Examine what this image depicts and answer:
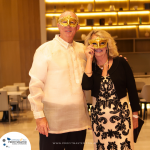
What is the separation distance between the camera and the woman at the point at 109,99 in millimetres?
2000

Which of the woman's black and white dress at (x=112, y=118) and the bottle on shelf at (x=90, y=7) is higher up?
the bottle on shelf at (x=90, y=7)

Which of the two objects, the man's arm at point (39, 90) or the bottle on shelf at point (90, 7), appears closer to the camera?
the man's arm at point (39, 90)

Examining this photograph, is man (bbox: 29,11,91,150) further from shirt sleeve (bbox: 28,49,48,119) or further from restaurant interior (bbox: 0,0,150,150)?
restaurant interior (bbox: 0,0,150,150)

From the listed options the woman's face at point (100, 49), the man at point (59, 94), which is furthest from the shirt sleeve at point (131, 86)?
the man at point (59, 94)

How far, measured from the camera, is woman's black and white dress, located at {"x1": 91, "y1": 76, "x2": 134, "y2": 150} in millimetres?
2000

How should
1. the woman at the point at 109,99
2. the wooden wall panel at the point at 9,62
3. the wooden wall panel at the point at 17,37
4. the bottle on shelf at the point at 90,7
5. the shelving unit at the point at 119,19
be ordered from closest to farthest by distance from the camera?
the woman at the point at 109,99, the bottle on shelf at the point at 90,7, the shelving unit at the point at 119,19, the wooden wall panel at the point at 17,37, the wooden wall panel at the point at 9,62

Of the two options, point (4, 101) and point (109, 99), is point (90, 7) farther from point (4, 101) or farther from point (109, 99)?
point (109, 99)

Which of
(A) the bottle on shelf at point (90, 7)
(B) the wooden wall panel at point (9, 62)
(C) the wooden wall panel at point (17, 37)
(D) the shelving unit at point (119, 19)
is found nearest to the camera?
(A) the bottle on shelf at point (90, 7)

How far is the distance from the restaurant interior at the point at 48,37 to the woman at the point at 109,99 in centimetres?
190

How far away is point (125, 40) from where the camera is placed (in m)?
8.16

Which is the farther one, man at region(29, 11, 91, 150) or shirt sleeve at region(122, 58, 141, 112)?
shirt sleeve at region(122, 58, 141, 112)

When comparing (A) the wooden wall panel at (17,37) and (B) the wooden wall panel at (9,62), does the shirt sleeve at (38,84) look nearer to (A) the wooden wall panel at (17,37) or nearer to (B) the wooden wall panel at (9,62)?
(A) the wooden wall panel at (17,37)

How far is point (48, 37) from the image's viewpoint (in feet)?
25.6

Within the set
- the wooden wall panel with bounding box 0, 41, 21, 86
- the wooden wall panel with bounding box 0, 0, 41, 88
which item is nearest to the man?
the wooden wall panel with bounding box 0, 0, 41, 88
